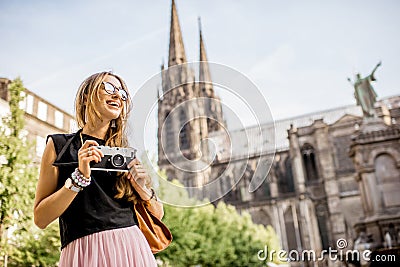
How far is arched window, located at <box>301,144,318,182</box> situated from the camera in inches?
2079

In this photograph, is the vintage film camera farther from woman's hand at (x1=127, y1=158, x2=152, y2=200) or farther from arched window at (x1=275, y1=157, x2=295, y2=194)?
arched window at (x1=275, y1=157, x2=295, y2=194)

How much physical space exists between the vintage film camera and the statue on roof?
19.5 metres

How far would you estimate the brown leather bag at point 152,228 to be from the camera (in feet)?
7.57

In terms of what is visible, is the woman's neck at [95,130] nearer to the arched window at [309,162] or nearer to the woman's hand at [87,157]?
the woman's hand at [87,157]

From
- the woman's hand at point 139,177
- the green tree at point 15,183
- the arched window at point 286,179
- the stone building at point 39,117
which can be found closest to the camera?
the woman's hand at point 139,177

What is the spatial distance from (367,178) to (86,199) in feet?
55.3

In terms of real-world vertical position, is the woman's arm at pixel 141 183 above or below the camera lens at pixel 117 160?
below

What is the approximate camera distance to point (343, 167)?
50.9 m

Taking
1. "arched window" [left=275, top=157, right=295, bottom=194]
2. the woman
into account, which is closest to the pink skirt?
the woman

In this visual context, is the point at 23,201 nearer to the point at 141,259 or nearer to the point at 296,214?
the point at 141,259

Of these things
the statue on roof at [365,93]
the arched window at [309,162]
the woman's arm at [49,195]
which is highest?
the arched window at [309,162]

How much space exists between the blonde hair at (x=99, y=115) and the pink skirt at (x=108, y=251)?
22 cm

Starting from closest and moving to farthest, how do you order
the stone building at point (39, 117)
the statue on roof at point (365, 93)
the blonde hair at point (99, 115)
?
1. the blonde hair at point (99, 115)
2. the statue on roof at point (365, 93)
3. the stone building at point (39, 117)

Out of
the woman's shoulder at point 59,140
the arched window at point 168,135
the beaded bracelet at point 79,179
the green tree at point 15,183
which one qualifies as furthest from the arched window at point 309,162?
the beaded bracelet at point 79,179
